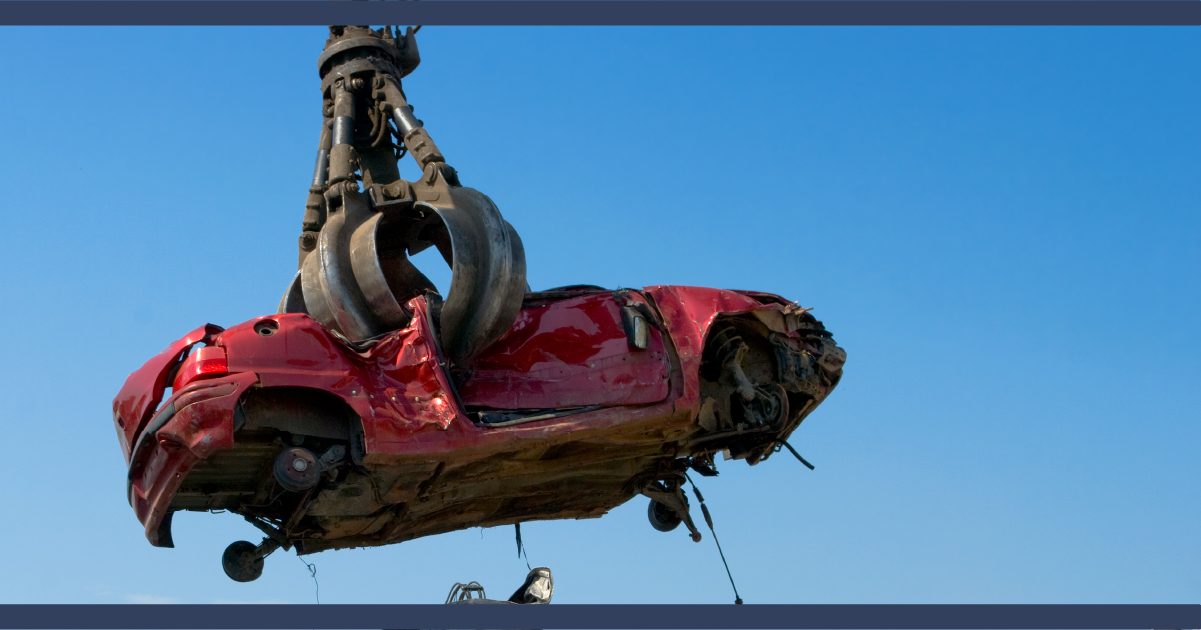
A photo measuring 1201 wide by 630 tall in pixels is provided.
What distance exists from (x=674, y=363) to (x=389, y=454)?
2.81 metres

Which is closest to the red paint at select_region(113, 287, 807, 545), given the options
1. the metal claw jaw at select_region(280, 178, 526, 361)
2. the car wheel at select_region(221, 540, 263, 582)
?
the metal claw jaw at select_region(280, 178, 526, 361)

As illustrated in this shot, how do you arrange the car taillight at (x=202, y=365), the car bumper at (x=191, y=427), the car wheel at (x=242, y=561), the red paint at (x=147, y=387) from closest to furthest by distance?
the car bumper at (x=191, y=427) < the car taillight at (x=202, y=365) < the red paint at (x=147, y=387) < the car wheel at (x=242, y=561)

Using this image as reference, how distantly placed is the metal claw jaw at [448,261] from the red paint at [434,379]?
305 millimetres

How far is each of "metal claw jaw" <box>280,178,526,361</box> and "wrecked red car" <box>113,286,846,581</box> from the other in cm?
29

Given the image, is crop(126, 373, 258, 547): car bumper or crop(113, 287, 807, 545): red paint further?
crop(113, 287, 807, 545): red paint

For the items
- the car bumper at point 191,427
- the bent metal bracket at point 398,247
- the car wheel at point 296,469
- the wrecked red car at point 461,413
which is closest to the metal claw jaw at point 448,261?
the bent metal bracket at point 398,247

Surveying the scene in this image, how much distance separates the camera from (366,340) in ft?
44.8

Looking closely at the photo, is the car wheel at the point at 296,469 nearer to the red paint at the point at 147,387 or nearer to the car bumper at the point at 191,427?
the car bumper at the point at 191,427

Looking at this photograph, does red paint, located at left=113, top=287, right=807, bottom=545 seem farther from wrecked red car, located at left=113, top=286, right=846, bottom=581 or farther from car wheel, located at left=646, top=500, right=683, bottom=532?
car wheel, located at left=646, top=500, right=683, bottom=532

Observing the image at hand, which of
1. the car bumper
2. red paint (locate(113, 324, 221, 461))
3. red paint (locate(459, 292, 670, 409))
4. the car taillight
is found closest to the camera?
the car bumper

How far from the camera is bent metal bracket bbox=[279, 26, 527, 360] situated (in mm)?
14094

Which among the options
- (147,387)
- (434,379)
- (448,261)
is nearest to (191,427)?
(147,387)

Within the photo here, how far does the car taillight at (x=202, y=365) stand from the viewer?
41.4 ft
